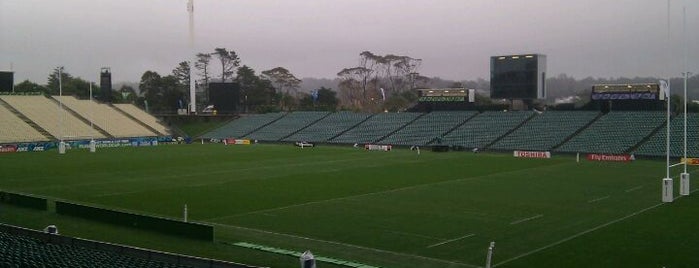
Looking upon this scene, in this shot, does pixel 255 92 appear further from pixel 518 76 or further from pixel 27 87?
pixel 518 76

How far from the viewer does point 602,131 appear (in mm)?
58062

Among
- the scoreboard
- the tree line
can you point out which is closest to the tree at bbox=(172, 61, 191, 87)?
the tree line

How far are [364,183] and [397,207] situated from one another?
842 cm

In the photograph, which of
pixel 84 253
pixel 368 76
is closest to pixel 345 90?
pixel 368 76

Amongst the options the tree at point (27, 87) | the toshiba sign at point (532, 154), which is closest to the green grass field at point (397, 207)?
the toshiba sign at point (532, 154)

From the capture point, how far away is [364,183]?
1362 inches

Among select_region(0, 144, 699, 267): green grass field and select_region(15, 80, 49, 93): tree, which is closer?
select_region(0, 144, 699, 267): green grass field

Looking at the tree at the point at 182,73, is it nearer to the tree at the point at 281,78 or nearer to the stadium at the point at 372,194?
the tree at the point at 281,78

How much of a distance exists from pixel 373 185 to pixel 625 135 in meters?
31.6

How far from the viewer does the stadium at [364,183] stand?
18156 millimetres

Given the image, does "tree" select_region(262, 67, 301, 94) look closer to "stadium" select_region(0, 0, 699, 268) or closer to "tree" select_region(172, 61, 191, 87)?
"tree" select_region(172, 61, 191, 87)

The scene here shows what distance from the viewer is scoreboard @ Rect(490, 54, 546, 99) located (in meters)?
65.1

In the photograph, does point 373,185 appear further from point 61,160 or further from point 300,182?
point 61,160

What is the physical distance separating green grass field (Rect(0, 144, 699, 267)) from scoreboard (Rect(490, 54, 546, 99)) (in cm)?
1899
